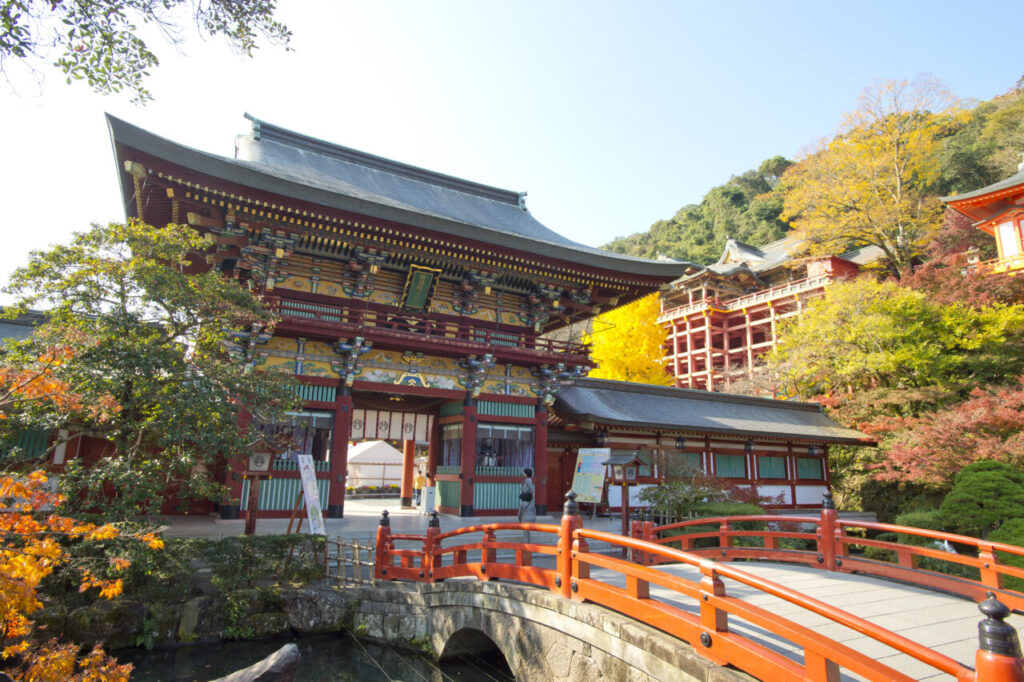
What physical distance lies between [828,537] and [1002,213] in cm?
2395

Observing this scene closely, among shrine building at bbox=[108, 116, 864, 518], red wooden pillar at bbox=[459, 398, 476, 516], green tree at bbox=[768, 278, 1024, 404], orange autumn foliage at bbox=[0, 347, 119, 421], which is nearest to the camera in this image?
orange autumn foliage at bbox=[0, 347, 119, 421]

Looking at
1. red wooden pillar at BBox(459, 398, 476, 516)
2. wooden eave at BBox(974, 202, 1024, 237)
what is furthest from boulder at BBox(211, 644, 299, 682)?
wooden eave at BBox(974, 202, 1024, 237)

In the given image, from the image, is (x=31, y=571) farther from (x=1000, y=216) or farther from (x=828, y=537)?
(x=1000, y=216)

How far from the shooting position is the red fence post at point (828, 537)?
28.2ft

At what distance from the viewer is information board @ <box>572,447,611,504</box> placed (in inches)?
437

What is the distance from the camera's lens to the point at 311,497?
10.2m

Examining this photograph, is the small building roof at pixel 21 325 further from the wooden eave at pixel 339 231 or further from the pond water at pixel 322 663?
the pond water at pixel 322 663

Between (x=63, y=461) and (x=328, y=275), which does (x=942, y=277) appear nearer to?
(x=328, y=275)

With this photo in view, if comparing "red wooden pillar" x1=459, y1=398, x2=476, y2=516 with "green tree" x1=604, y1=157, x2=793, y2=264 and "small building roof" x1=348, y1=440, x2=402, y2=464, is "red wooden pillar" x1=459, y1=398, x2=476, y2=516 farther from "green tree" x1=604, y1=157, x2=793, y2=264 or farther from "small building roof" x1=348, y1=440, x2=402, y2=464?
"green tree" x1=604, y1=157, x2=793, y2=264

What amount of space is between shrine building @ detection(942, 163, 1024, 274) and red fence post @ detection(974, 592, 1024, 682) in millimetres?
25596

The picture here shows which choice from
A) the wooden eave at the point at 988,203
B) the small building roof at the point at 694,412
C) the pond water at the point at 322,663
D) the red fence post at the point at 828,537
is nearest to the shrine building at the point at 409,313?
the small building roof at the point at 694,412

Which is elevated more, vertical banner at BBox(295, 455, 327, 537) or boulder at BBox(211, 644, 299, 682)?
vertical banner at BBox(295, 455, 327, 537)

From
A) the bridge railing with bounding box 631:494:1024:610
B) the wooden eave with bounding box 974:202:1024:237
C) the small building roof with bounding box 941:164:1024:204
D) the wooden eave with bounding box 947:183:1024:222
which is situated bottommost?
the bridge railing with bounding box 631:494:1024:610

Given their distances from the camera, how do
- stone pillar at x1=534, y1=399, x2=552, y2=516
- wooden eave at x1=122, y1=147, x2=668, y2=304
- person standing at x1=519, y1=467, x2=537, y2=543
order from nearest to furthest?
wooden eave at x1=122, y1=147, x2=668, y2=304, person standing at x1=519, y1=467, x2=537, y2=543, stone pillar at x1=534, y1=399, x2=552, y2=516
